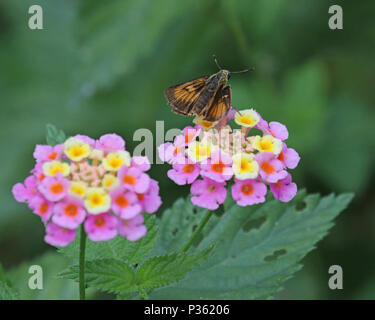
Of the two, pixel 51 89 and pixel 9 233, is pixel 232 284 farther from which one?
pixel 51 89

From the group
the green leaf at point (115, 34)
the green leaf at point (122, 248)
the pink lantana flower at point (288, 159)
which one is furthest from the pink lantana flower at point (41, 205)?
the green leaf at point (115, 34)

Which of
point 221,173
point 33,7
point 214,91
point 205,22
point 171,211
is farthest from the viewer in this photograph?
point 33,7

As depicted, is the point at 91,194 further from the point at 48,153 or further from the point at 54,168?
the point at 48,153

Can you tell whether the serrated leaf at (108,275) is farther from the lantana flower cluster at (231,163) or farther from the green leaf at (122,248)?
the lantana flower cluster at (231,163)

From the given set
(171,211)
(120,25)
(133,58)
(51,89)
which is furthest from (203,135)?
(51,89)

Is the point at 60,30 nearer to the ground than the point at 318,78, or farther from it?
farther from it

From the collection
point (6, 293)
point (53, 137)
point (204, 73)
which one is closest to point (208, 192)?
point (53, 137)
